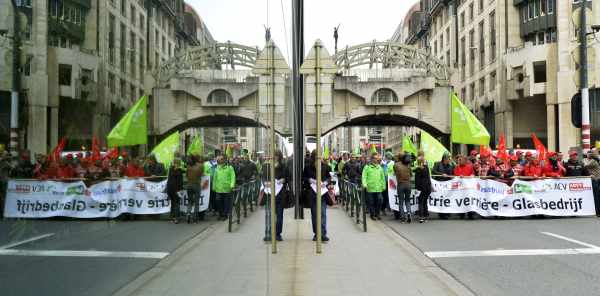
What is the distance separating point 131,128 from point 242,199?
12.1 metres

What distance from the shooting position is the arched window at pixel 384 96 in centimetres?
3922

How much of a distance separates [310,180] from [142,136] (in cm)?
694

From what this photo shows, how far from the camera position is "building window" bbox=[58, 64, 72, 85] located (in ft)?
8.25

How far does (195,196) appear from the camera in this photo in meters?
13.8

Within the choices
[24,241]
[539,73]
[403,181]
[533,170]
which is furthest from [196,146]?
[539,73]

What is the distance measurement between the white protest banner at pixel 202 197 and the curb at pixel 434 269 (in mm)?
4984

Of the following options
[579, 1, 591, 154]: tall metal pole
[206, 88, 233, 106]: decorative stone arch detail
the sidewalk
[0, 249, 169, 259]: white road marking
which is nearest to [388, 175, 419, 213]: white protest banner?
the sidewalk

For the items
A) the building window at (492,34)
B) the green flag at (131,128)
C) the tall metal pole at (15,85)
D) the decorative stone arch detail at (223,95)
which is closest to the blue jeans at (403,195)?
the decorative stone arch detail at (223,95)

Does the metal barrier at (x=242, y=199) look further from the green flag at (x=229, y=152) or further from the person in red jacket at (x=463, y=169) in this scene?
the green flag at (x=229, y=152)

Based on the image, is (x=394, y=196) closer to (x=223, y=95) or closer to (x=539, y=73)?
(x=223, y=95)

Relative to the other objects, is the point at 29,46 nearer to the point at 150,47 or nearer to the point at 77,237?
the point at 150,47

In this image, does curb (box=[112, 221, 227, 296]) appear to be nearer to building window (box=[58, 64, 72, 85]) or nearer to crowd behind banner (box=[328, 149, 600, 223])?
building window (box=[58, 64, 72, 85])

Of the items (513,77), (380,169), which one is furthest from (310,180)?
(513,77)

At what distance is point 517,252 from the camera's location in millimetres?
8797
